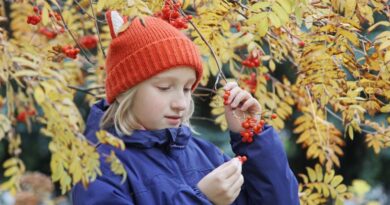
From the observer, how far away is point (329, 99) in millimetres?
2762

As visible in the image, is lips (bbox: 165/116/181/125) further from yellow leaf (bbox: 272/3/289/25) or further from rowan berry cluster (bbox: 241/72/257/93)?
rowan berry cluster (bbox: 241/72/257/93)

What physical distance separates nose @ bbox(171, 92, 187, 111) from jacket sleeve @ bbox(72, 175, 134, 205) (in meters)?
0.23

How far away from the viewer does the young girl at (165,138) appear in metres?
2.12

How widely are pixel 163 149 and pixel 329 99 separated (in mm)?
723

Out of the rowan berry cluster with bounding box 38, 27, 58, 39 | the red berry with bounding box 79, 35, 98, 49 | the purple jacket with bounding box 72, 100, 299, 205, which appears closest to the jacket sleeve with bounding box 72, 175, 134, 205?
the purple jacket with bounding box 72, 100, 299, 205

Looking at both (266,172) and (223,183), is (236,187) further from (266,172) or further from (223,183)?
(266,172)

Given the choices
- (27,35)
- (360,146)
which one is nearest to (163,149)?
(27,35)

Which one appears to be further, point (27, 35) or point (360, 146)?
point (360, 146)

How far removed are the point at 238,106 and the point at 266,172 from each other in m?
0.17

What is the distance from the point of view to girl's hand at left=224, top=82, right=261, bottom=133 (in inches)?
88.3

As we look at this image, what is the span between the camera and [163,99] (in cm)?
215

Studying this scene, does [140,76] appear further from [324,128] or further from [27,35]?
[27,35]

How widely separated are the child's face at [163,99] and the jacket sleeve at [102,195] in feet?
0.61

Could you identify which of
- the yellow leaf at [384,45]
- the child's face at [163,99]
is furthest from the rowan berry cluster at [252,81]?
the child's face at [163,99]
